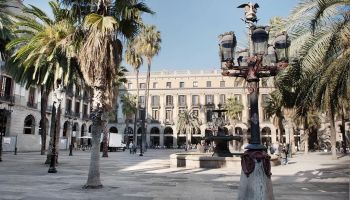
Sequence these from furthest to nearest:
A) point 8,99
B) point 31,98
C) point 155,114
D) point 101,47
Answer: point 155,114 → point 31,98 → point 8,99 → point 101,47

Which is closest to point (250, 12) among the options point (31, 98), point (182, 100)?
point (31, 98)

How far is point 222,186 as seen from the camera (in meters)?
11.4

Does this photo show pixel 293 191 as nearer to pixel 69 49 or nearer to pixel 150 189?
pixel 150 189

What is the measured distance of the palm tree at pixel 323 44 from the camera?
31.0 ft

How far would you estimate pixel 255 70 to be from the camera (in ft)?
24.5

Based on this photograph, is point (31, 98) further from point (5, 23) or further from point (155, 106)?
point (155, 106)

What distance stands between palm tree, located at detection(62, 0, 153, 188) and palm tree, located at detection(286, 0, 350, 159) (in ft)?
16.8

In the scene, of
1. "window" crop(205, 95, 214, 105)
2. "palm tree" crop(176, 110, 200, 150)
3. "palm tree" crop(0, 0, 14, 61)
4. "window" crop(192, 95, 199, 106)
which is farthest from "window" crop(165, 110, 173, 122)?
"palm tree" crop(0, 0, 14, 61)

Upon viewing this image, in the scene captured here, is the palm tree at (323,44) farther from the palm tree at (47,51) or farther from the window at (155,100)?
the window at (155,100)

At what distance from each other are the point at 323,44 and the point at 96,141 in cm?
768

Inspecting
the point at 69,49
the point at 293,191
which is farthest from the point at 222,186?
the point at 69,49

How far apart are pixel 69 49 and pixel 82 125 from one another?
49.0m

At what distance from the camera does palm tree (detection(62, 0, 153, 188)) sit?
10406 mm

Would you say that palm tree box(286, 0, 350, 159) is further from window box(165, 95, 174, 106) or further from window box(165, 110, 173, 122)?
window box(165, 110, 173, 122)
